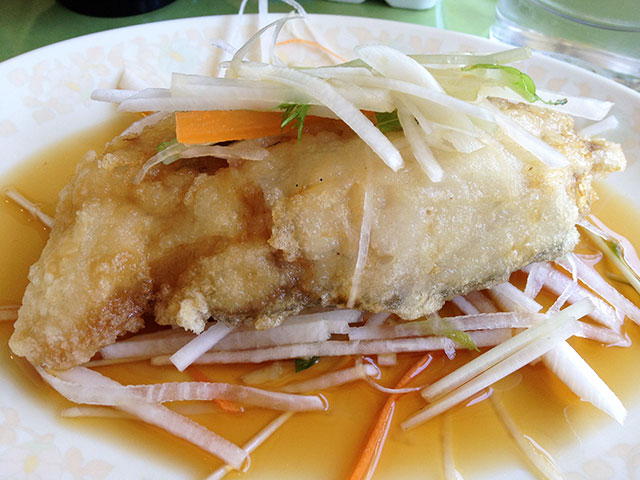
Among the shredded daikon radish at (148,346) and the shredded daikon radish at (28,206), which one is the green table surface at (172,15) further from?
the shredded daikon radish at (148,346)

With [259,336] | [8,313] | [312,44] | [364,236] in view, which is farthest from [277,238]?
[312,44]

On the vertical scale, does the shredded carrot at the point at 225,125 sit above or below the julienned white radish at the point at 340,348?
above

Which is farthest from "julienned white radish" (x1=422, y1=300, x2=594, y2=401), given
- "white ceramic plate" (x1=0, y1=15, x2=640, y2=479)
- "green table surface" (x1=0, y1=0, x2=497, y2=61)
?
"green table surface" (x1=0, y1=0, x2=497, y2=61)

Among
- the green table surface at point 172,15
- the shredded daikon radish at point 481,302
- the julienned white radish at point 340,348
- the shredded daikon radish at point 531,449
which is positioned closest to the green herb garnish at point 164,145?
the julienned white radish at point 340,348

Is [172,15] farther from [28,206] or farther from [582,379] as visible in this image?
[582,379]

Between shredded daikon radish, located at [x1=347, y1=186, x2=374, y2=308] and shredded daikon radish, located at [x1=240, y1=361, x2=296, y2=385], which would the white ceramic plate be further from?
shredded daikon radish, located at [x1=347, y1=186, x2=374, y2=308]
